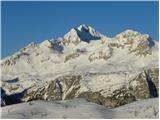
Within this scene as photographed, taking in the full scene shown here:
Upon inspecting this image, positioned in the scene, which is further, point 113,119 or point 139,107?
point 139,107

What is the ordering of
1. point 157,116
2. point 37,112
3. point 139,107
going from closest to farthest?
1. point 157,116
2. point 37,112
3. point 139,107

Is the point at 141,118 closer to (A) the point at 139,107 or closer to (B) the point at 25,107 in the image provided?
(A) the point at 139,107

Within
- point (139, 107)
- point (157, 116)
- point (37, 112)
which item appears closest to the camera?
point (157, 116)

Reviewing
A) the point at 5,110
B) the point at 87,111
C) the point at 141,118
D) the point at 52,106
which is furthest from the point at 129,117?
the point at 5,110

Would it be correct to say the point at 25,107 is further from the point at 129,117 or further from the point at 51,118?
the point at 129,117

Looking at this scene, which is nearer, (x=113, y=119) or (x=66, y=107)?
(x=113, y=119)

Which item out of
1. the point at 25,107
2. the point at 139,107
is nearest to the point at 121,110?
the point at 139,107
